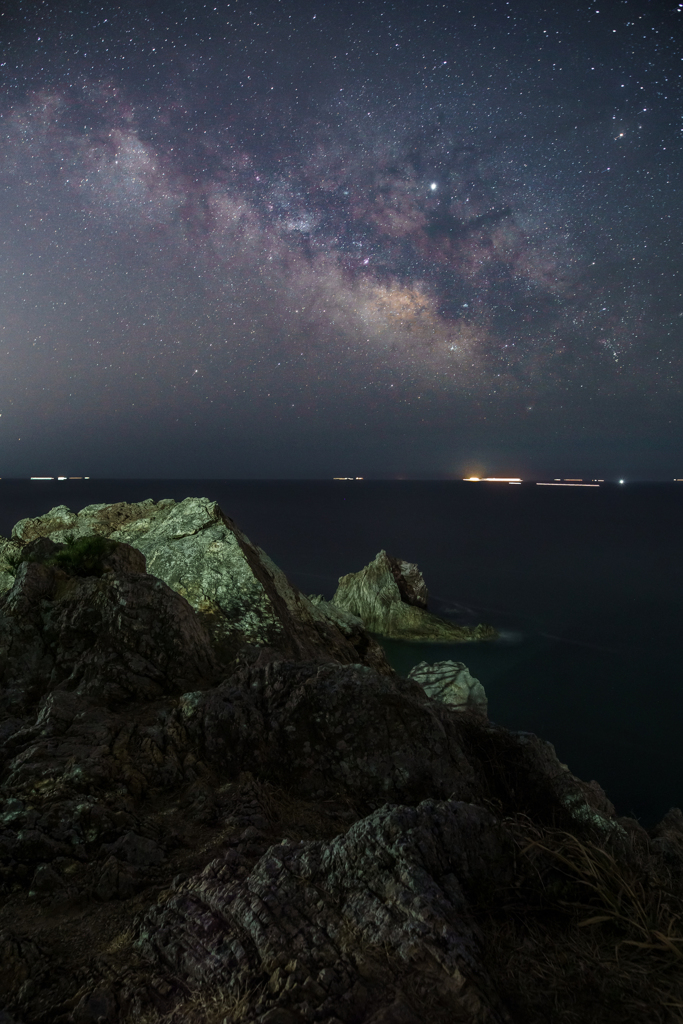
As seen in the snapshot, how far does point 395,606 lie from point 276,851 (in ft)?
121

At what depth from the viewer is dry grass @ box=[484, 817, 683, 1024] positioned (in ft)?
9.41

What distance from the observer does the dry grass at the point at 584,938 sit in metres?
2.87

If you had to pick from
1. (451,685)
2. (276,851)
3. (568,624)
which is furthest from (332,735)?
(568,624)

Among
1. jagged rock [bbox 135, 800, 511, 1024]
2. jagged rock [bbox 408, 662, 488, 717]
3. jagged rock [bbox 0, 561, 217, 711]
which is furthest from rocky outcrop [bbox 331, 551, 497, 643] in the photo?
jagged rock [bbox 135, 800, 511, 1024]

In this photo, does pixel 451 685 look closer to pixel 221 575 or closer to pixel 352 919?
pixel 221 575

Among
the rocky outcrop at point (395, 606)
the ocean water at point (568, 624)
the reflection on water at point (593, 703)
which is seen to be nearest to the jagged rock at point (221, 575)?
the ocean water at point (568, 624)

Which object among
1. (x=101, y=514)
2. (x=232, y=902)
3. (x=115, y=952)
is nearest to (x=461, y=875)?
(x=232, y=902)

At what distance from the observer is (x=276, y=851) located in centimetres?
378

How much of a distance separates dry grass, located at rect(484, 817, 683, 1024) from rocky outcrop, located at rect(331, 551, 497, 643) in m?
34.6

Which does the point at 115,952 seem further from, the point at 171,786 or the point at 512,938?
the point at 512,938

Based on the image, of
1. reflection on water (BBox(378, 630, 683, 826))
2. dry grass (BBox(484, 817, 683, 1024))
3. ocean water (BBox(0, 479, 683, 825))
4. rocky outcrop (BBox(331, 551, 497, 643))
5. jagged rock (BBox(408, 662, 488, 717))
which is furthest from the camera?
rocky outcrop (BBox(331, 551, 497, 643))

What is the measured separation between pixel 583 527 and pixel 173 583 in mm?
118322

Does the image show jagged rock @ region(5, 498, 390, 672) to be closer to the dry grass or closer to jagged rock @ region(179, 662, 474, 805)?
jagged rock @ region(179, 662, 474, 805)

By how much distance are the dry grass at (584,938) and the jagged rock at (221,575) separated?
20.1ft
